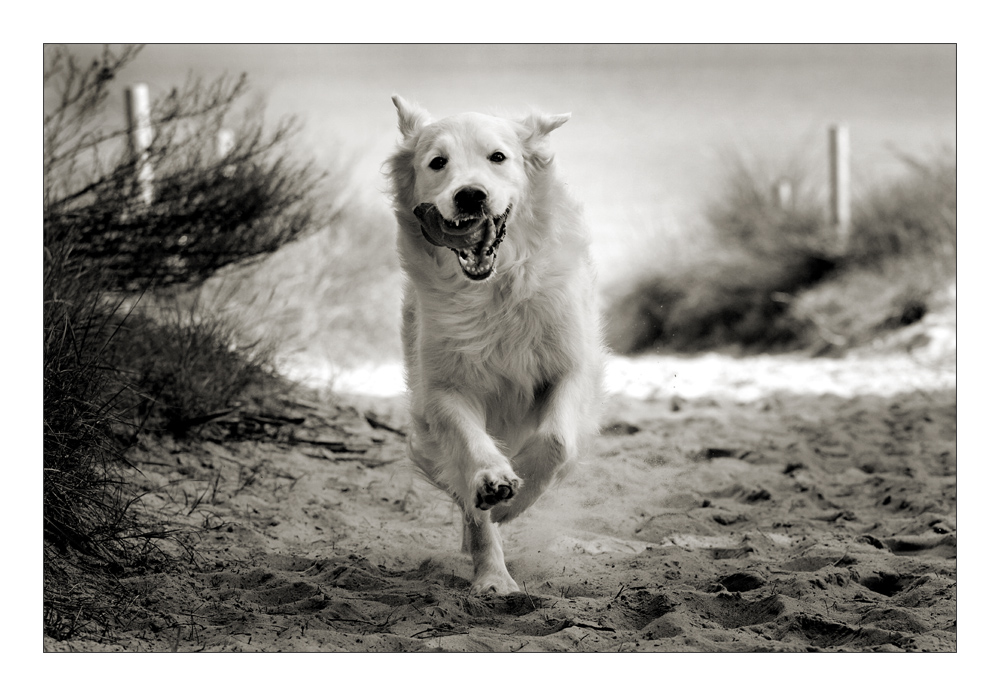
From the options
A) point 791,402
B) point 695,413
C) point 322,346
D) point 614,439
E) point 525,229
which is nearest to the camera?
point 525,229

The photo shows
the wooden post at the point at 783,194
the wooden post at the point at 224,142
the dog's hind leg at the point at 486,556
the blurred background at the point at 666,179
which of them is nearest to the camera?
the dog's hind leg at the point at 486,556

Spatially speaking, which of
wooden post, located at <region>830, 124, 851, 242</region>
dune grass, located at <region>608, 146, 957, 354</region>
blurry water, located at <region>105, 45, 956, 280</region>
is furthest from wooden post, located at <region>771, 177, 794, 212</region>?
wooden post, located at <region>830, 124, 851, 242</region>

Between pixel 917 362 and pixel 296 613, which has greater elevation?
pixel 917 362

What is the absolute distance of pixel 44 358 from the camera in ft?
9.41

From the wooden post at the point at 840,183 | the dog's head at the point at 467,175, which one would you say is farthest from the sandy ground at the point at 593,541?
the wooden post at the point at 840,183

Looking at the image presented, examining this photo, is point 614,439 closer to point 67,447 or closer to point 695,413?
point 695,413

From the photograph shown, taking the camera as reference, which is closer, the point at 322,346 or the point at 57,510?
the point at 57,510

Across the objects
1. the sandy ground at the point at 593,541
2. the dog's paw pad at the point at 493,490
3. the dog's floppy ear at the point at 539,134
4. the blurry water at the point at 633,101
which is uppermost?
the blurry water at the point at 633,101

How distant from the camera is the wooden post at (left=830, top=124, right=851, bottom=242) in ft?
28.7

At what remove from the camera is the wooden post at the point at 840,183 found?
8742mm

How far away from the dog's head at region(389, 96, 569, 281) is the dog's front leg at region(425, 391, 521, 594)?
41 centimetres

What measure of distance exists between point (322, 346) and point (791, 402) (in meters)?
3.12

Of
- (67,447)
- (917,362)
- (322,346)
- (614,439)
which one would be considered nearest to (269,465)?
(67,447)

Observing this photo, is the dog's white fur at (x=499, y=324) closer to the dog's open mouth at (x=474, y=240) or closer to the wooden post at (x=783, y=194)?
the dog's open mouth at (x=474, y=240)
